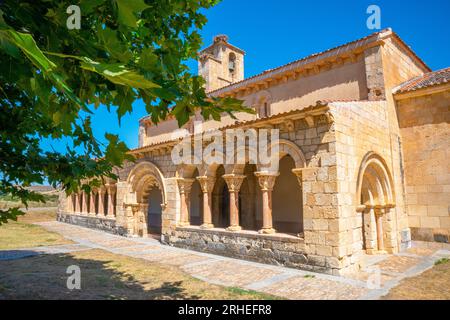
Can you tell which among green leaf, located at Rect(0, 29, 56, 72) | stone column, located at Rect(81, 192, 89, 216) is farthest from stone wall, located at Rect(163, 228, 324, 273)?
stone column, located at Rect(81, 192, 89, 216)

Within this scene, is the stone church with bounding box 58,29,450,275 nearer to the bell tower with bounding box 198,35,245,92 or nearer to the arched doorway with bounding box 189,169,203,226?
the arched doorway with bounding box 189,169,203,226

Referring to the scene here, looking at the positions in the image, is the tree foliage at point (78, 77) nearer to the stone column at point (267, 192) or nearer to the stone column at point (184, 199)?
the stone column at point (267, 192)

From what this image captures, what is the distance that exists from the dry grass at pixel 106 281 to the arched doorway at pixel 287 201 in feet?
17.6

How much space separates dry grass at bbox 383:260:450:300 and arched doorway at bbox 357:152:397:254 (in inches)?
74.4

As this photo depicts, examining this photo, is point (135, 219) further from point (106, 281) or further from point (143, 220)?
point (106, 281)

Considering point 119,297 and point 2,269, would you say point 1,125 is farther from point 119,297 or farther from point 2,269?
point 2,269

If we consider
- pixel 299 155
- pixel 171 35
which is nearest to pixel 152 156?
pixel 299 155

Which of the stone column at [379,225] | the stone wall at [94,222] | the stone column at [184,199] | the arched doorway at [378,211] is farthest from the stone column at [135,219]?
the stone column at [379,225]

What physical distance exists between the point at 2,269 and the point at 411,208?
11.1 metres

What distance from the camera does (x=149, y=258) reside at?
336 inches

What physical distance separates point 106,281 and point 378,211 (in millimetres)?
7175

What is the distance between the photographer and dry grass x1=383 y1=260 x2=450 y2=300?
5156 mm

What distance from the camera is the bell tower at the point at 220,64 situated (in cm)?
1686

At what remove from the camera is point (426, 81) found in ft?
32.2
